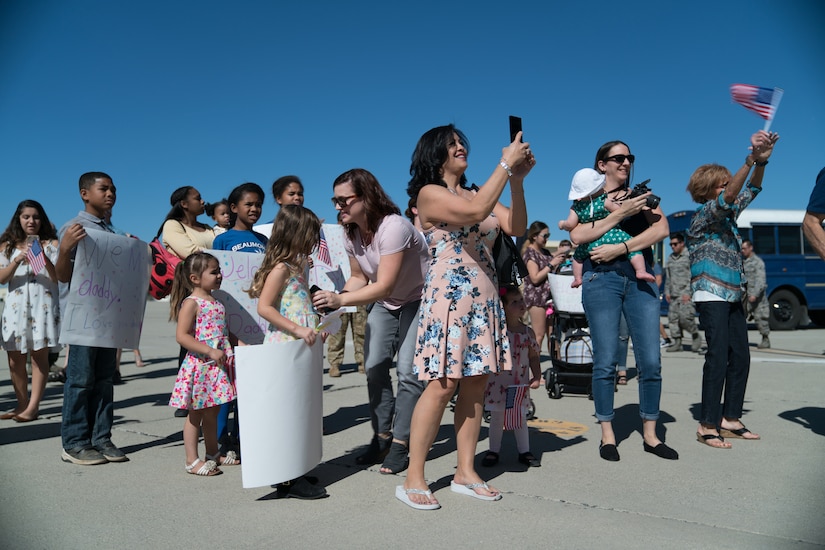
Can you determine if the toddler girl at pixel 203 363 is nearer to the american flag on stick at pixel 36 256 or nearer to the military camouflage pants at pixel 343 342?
the american flag on stick at pixel 36 256

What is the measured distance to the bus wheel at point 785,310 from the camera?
16.5 meters

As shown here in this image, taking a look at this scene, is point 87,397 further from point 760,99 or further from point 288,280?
point 760,99

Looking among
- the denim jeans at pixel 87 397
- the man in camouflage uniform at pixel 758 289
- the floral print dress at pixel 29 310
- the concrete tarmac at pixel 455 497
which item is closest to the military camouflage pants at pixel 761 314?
the man in camouflage uniform at pixel 758 289

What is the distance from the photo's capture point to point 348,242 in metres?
4.11

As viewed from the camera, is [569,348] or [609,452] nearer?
[609,452]

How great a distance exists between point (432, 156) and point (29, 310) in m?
4.61

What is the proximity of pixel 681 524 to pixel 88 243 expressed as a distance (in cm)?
378

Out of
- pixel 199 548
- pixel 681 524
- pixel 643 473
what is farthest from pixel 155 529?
pixel 643 473

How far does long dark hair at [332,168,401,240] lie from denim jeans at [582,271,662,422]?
1.57 m

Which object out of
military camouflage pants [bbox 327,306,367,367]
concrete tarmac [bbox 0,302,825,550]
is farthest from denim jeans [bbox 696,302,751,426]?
military camouflage pants [bbox 327,306,367,367]

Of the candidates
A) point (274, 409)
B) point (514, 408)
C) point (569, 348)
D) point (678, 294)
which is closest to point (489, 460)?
point (514, 408)

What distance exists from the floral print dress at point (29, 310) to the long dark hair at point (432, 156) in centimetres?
399

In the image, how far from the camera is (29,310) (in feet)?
20.1

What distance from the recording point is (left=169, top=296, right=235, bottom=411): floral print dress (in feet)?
13.4
